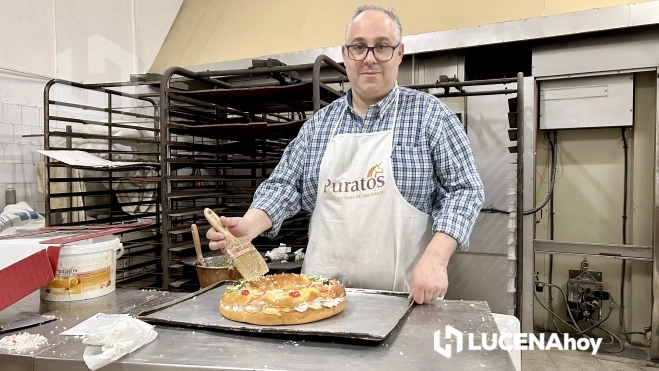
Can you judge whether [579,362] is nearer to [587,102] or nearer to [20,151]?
[587,102]

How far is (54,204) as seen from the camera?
3.72 metres

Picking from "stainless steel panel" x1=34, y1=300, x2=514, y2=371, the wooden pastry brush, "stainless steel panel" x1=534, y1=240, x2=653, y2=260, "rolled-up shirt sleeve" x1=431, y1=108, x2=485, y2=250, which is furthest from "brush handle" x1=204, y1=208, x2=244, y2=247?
"stainless steel panel" x1=534, y1=240, x2=653, y2=260

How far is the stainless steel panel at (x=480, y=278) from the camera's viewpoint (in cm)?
372

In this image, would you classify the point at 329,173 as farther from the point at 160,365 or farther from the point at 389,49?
the point at 160,365

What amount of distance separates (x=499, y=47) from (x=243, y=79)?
242 centimetres

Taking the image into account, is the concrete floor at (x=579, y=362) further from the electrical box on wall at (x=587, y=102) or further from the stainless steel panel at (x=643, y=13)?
the stainless steel panel at (x=643, y=13)

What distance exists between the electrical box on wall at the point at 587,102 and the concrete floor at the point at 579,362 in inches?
67.4

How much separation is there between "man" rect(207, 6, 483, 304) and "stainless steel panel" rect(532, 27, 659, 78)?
2.22 m

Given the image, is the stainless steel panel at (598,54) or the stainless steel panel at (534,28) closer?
the stainless steel panel at (534,28)

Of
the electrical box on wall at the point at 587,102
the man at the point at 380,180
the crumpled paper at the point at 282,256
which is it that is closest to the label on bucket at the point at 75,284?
the man at the point at 380,180

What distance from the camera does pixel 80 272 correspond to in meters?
1.51

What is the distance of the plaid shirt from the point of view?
1.55 metres

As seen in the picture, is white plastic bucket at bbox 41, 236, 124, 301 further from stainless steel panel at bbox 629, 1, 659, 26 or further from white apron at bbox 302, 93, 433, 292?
stainless steel panel at bbox 629, 1, 659, 26

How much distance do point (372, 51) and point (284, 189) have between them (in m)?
0.64
